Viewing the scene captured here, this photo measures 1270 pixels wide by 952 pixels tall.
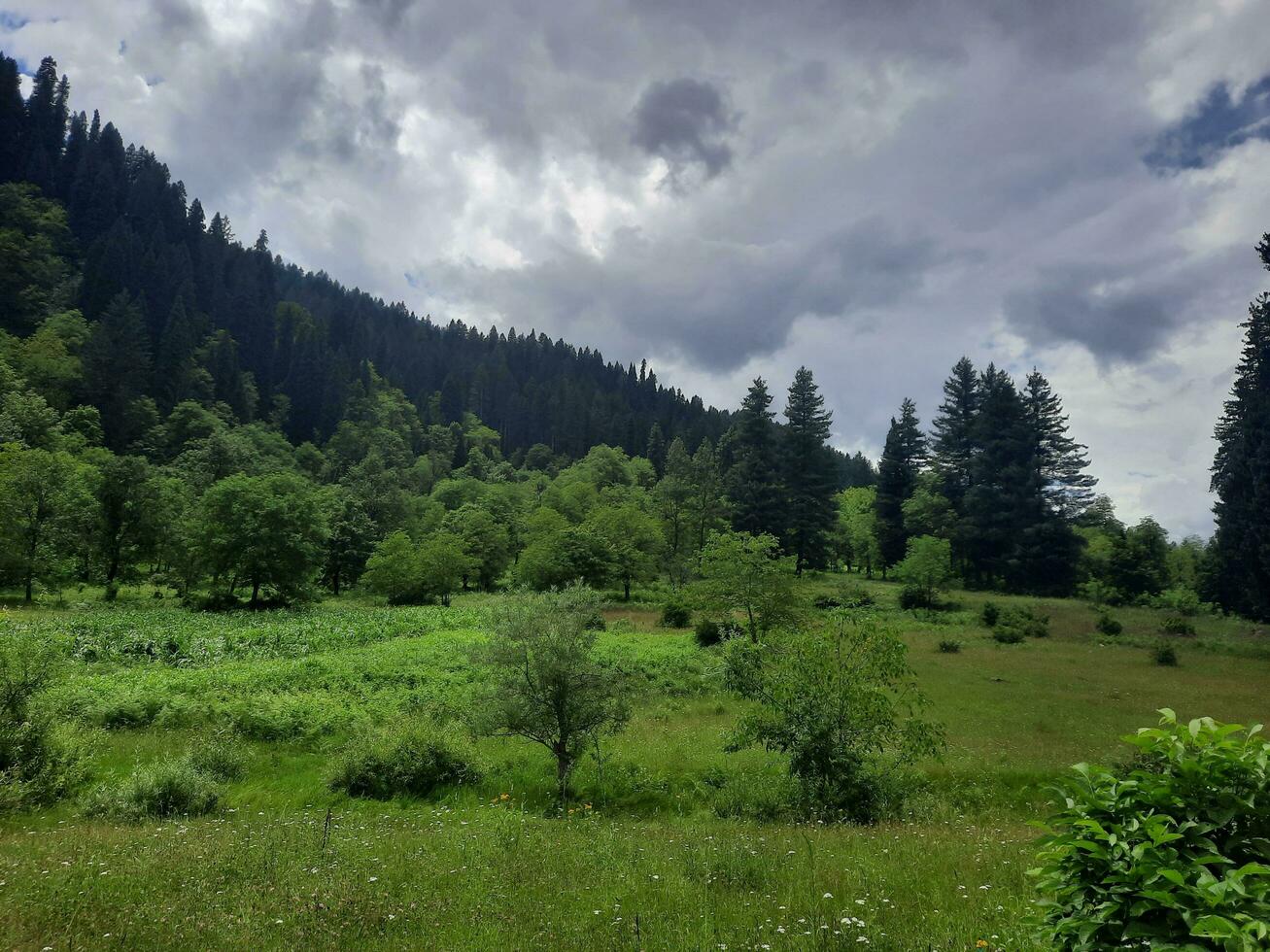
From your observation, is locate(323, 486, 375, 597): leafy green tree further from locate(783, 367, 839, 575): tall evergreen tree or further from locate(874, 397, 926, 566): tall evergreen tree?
locate(874, 397, 926, 566): tall evergreen tree

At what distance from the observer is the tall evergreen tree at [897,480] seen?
271 feet

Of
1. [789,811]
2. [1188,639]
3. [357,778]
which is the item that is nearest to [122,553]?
[357,778]

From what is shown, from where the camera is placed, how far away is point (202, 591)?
190 feet

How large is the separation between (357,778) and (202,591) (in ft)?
177

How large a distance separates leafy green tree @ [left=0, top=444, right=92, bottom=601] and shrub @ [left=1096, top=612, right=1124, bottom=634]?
258 feet

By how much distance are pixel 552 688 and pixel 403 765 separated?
486cm

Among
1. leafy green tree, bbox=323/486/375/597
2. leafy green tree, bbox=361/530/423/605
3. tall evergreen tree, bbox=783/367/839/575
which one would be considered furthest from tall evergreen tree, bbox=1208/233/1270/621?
leafy green tree, bbox=323/486/375/597

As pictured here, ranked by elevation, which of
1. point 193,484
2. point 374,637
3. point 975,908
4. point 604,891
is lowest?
point 374,637

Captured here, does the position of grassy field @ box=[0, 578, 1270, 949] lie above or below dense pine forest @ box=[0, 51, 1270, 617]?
below

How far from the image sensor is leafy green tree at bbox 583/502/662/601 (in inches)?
2635

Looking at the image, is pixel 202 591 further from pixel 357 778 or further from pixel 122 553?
pixel 357 778

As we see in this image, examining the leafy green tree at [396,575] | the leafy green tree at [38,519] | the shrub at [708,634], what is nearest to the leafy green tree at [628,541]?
the leafy green tree at [396,575]

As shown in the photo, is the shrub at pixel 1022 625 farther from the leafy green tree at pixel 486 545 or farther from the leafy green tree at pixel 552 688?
the leafy green tree at pixel 486 545

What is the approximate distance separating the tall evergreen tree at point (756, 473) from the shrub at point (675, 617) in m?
29.2
